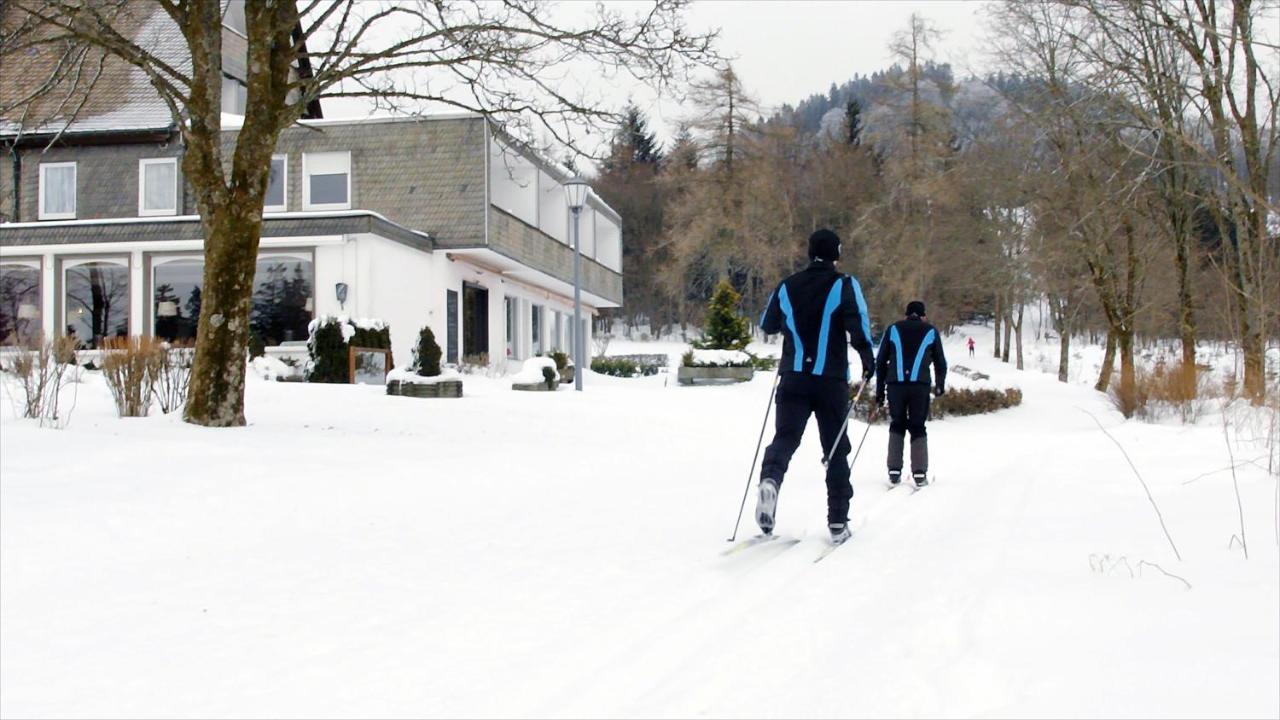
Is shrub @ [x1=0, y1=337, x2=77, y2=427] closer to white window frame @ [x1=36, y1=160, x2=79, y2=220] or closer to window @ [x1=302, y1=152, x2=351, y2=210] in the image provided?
window @ [x1=302, y1=152, x2=351, y2=210]

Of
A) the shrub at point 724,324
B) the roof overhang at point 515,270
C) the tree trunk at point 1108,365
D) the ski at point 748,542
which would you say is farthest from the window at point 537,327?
the ski at point 748,542

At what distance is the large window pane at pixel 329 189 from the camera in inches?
1024

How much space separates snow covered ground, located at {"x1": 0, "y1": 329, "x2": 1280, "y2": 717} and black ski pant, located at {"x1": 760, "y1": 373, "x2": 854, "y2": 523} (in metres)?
0.28

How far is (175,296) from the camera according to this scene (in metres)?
23.9

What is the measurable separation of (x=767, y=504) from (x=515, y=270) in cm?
2508

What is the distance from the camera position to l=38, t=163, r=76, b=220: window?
1043 inches

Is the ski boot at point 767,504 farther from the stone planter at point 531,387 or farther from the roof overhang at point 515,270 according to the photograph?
the roof overhang at point 515,270

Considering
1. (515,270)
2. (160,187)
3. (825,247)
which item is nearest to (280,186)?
(160,187)

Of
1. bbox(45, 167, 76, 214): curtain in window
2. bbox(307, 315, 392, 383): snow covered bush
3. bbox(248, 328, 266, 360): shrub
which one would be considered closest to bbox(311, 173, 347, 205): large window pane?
bbox(248, 328, 266, 360): shrub

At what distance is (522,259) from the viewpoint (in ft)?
94.2

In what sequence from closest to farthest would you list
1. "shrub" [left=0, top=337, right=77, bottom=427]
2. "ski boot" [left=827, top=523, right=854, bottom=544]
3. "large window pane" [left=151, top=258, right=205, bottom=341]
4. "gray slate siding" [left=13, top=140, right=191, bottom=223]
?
"ski boot" [left=827, top=523, right=854, bottom=544], "shrub" [left=0, top=337, right=77, bottom=427], "large window pane" [left=151, top=258, right=205, bottom=341], "gray slate siding" [left=13, top=140, right=191, bottom=223]

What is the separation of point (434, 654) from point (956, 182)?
3363cm

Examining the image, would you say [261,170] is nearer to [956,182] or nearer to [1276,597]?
[1276,597]

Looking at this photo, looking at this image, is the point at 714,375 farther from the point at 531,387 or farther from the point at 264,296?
the point at 264,296
